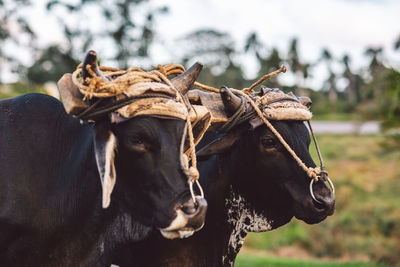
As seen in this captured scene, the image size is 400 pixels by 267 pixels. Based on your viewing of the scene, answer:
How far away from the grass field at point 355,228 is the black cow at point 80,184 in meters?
6.95

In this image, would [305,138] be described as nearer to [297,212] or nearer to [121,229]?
[297,212]

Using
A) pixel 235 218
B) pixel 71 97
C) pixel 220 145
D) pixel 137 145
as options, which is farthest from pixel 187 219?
pixel 235 218

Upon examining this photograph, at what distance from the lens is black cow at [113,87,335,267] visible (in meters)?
3.11

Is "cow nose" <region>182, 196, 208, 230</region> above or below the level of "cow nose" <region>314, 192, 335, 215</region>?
above

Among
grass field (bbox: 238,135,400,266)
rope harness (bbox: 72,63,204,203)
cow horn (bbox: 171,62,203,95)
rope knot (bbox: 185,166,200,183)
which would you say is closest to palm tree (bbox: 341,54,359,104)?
grass field (bbox: 238,135,400,266)

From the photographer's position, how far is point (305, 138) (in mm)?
3285

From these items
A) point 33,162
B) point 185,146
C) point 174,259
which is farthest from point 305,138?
point 33,162

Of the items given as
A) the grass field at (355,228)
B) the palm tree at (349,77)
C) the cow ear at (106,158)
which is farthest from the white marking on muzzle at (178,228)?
the palm tree at (349,77)

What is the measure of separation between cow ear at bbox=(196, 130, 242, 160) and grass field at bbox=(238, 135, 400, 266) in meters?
6.45

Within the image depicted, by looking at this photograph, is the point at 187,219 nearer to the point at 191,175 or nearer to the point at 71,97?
the point at 191,175

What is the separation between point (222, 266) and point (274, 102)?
3.74 feet

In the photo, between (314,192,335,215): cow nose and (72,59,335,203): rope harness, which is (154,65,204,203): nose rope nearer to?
(72,59,335,203): rope harness

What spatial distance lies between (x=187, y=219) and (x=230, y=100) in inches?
45.0

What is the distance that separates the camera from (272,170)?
10.4ft
